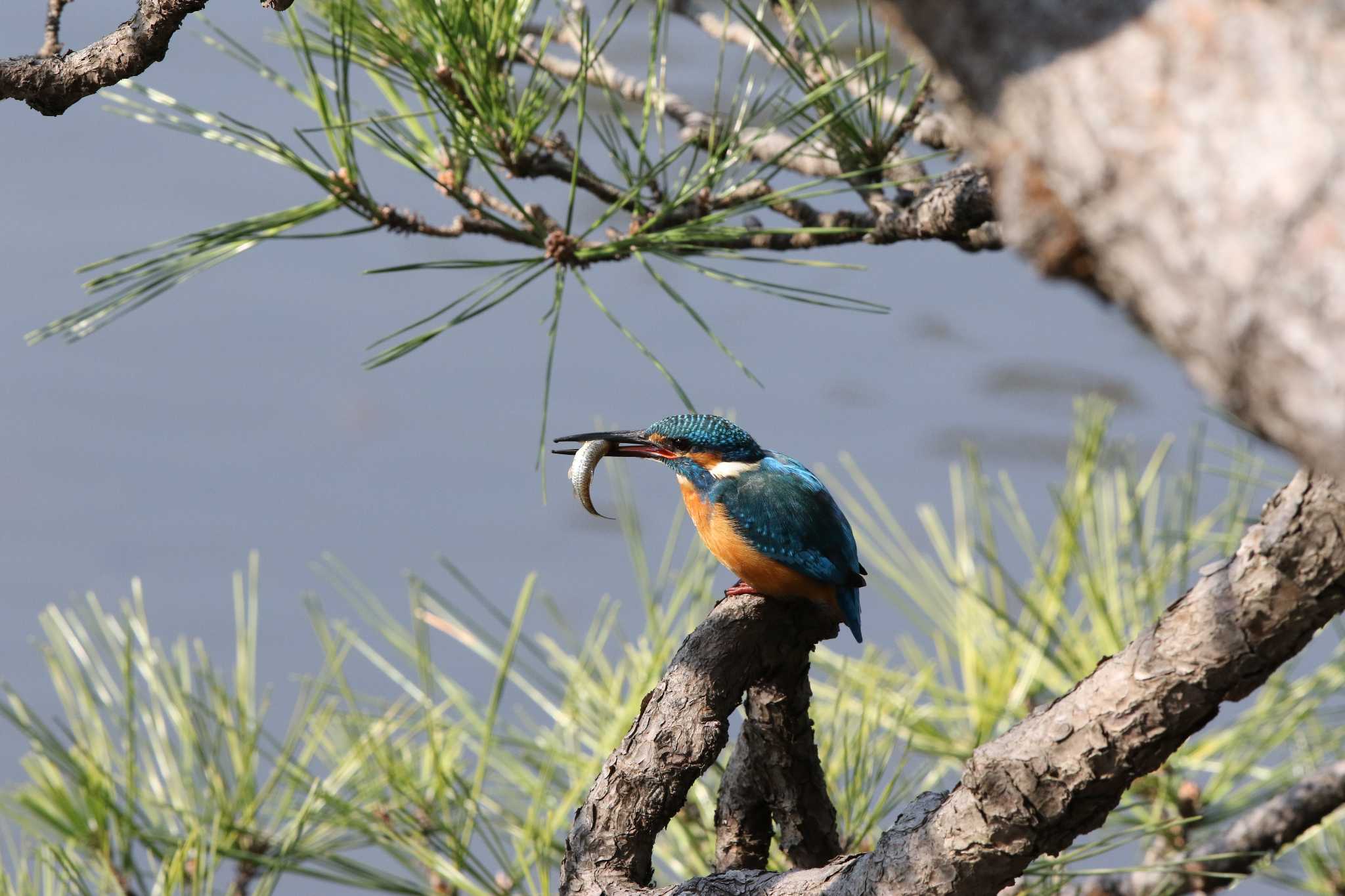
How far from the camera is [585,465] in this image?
0.84 m

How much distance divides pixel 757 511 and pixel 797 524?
0.09 feet

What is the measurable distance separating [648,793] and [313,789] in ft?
1.29

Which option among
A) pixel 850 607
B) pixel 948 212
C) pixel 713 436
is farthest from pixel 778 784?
pixel 948 212

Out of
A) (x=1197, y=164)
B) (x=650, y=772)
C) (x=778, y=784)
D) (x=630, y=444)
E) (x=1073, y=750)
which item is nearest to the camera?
(x=1197, y=164)

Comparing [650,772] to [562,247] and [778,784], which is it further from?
[562,247]

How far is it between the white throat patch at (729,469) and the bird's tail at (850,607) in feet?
0.35

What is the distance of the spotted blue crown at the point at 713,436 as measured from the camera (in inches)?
33.5

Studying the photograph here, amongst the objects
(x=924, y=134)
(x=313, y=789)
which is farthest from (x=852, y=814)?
(x=924, y=134)

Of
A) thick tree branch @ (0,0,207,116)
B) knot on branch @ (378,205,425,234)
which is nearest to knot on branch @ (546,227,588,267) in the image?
knot on branch @ (378,205,425,234)

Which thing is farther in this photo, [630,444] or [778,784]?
[630,444]

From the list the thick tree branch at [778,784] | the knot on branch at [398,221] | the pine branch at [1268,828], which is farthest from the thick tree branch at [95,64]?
the pine branch at [1268,828]

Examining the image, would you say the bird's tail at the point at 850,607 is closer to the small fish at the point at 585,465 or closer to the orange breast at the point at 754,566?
the orange breast at the point at 754,566

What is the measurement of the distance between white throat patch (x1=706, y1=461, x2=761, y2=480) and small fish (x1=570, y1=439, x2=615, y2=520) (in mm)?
77

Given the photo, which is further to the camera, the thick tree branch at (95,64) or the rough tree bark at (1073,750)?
the thick tree branch at (95,64)
